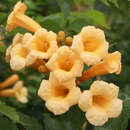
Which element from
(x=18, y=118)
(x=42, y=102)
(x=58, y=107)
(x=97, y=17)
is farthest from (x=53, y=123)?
(x=97, y=17)

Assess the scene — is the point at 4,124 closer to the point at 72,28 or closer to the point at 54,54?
the point at 54,54

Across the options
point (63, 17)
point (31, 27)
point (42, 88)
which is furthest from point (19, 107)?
point (42, 88)

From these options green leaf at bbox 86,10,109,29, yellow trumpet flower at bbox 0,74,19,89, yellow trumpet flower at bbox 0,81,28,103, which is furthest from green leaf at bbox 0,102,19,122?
yellow trumpet flower at bbox 0,74,19,89

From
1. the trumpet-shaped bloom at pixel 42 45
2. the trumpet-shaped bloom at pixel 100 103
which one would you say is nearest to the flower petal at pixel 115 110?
the trumpet-shaped bloom at pixel 100 103

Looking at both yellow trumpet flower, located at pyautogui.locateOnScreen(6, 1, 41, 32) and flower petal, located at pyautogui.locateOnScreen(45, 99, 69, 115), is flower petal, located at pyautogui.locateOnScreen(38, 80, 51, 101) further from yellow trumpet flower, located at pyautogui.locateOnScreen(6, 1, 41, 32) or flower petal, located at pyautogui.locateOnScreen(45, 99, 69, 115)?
yellow trumpet flower, located at pyautogui.locateOnScreen(6, 1, 41, 32)

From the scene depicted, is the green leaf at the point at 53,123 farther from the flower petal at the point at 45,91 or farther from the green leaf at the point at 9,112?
the flower petal at the point at 45,91
